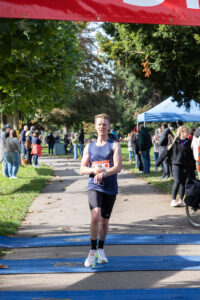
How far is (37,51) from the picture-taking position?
614 centimetres

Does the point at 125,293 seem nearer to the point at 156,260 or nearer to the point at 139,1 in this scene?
the point at 156,260

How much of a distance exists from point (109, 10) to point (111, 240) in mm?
3770

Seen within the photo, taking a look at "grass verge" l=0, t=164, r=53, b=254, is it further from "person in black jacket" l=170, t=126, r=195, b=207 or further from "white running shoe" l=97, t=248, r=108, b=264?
"person in black jacket" l=170, t=126, r=195, b=207

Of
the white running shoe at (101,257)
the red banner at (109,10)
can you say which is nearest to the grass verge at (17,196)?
the white running shoe at (101,257)

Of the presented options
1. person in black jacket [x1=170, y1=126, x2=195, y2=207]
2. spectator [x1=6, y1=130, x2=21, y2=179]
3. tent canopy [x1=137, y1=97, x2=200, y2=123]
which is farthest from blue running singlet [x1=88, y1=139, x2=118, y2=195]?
tent canopy [x1=137, y1=97, x2=200, y2=123]

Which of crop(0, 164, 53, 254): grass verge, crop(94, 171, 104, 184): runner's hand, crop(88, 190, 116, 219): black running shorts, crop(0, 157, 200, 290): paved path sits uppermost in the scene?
crop(94, 171, 104, 184): runner's hand

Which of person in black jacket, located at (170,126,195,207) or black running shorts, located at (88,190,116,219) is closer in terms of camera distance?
black running shorts, located at (88,190,116,219)

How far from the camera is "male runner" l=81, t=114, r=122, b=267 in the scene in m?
5.68

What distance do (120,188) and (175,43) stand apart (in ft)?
15.3

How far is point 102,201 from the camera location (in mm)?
5852

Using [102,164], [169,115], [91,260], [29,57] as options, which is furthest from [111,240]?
[169,115]

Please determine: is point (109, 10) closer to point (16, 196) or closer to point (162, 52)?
point (16, 196)

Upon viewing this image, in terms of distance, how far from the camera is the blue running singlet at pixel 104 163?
5.73m

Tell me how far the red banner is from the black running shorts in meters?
2.14
